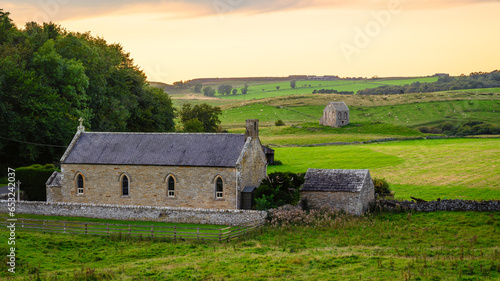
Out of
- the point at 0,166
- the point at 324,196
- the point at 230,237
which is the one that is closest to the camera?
the point at 230,237

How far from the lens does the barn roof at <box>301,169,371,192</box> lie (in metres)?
40.5

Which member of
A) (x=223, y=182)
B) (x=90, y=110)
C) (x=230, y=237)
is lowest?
(x=230, y=237)

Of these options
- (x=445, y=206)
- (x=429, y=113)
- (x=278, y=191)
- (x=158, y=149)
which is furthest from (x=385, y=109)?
(x=278, y=191)

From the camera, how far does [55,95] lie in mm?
57438

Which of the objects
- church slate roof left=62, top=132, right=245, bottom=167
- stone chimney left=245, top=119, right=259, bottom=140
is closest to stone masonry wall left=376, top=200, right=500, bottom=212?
stone chimney left=245, top=119, right=259, bottom=140

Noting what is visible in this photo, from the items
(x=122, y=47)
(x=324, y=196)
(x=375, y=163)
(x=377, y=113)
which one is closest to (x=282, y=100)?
(x=377, y=113)

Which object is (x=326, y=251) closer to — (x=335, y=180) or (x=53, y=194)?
(x=335, y=180)

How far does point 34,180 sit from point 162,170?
13.3 metres

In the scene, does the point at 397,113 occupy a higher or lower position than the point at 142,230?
higher

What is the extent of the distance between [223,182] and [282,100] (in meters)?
136

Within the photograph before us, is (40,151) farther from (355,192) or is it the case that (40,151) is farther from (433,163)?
(433,163)

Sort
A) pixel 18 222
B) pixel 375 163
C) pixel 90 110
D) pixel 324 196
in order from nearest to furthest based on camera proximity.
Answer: pixel 18 222, pixel 324 196, pixel 90 110, pixel 375 163

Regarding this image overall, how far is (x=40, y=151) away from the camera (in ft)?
190

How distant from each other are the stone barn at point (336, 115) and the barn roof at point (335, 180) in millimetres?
77298
